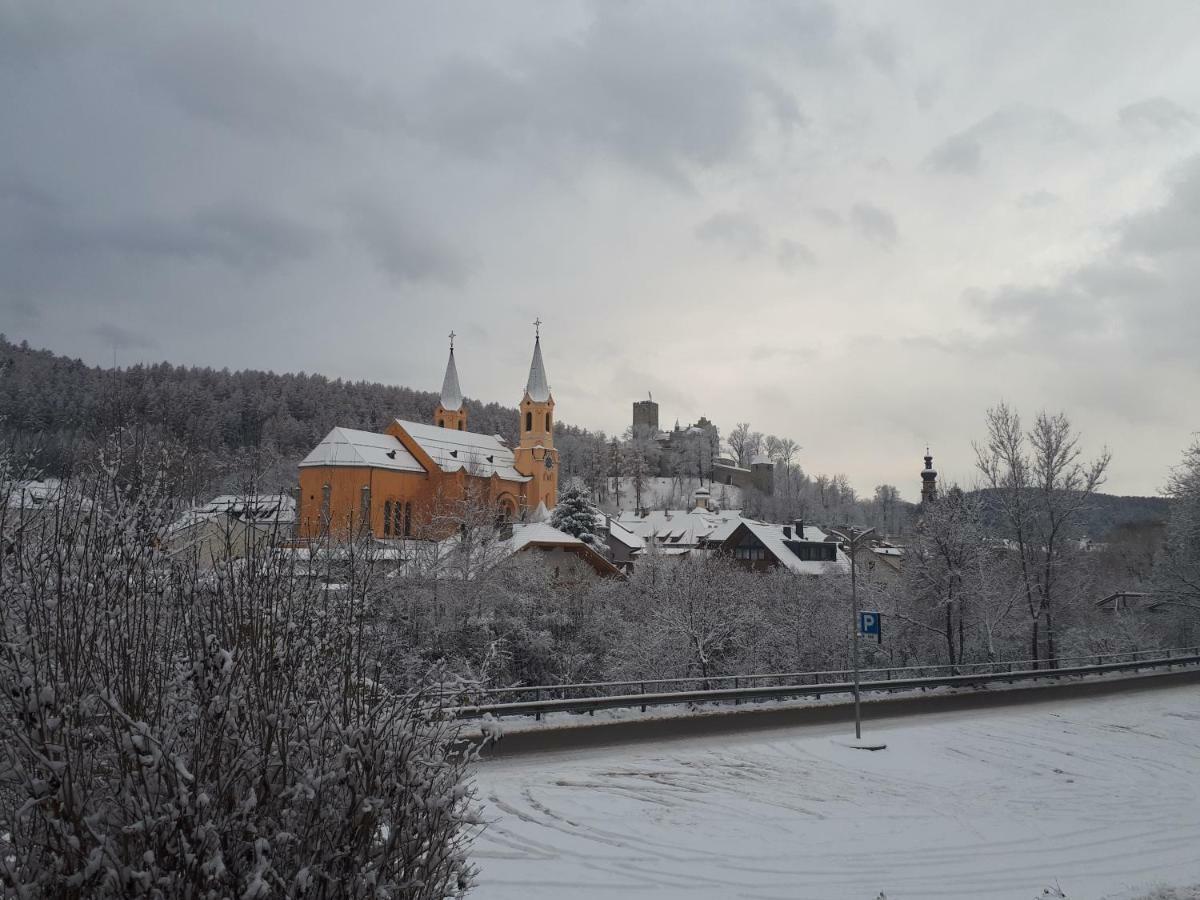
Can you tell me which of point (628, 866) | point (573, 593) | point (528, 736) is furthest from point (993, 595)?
point (628, 866)

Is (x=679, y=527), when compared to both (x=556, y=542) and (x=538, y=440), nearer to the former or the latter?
(x=538, y=440)

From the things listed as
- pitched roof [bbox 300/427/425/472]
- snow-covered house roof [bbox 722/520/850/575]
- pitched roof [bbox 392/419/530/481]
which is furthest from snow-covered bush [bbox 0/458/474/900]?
pitched roof [bbox 392/419/530/481]

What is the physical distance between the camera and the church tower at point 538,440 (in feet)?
265

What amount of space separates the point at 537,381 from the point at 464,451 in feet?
40.2

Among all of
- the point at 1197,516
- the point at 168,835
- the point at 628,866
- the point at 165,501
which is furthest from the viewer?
the point at 1197,516

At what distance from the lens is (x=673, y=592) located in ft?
131

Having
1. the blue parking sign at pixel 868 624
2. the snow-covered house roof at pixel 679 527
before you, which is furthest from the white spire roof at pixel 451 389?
the blue parking sign at pixel 868 624

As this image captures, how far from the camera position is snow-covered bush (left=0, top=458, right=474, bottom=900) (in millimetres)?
4129

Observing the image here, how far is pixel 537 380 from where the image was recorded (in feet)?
275

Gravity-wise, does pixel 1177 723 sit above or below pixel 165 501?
below

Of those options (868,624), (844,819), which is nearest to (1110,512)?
(868,624)

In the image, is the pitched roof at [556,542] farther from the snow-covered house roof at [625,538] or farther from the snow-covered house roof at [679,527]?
the snow-covered house roof at [679,527]

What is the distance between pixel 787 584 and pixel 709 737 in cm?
3115

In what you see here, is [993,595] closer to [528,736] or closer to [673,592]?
[673,592]
